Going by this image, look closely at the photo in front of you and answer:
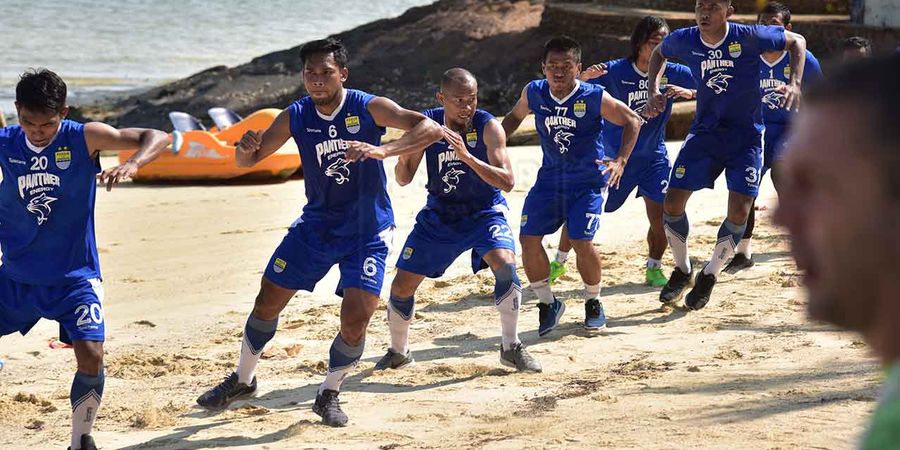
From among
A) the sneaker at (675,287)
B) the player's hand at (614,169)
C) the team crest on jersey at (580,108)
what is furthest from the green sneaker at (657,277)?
the team crest on jersey at (580,108)

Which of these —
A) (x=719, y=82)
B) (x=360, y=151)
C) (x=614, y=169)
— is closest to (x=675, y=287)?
(x=614, y=169)

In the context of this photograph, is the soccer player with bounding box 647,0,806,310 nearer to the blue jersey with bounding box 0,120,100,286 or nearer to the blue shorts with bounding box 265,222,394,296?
the blue shorts with bounding box 265,222,394,296

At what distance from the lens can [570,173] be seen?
27.2 ft

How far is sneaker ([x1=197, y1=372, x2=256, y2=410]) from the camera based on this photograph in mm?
6656

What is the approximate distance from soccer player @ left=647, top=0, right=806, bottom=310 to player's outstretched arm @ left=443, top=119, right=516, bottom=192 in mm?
1823

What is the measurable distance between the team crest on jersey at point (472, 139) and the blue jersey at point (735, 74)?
2185 millimetres

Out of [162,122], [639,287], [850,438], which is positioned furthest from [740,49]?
[162,122]

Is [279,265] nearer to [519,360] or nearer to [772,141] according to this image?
[519,360]

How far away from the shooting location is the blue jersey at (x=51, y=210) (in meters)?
5.83

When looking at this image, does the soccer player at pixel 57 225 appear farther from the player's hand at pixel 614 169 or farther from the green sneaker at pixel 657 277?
the green sneaker at pixel 657 277

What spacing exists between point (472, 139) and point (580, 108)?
3.45ft

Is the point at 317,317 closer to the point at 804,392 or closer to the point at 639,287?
the point at 639,287

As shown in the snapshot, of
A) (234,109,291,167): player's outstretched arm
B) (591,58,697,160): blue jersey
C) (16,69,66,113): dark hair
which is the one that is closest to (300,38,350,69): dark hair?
(234,109,291,167): player's outstretched arm

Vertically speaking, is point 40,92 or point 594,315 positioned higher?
point 40,92
